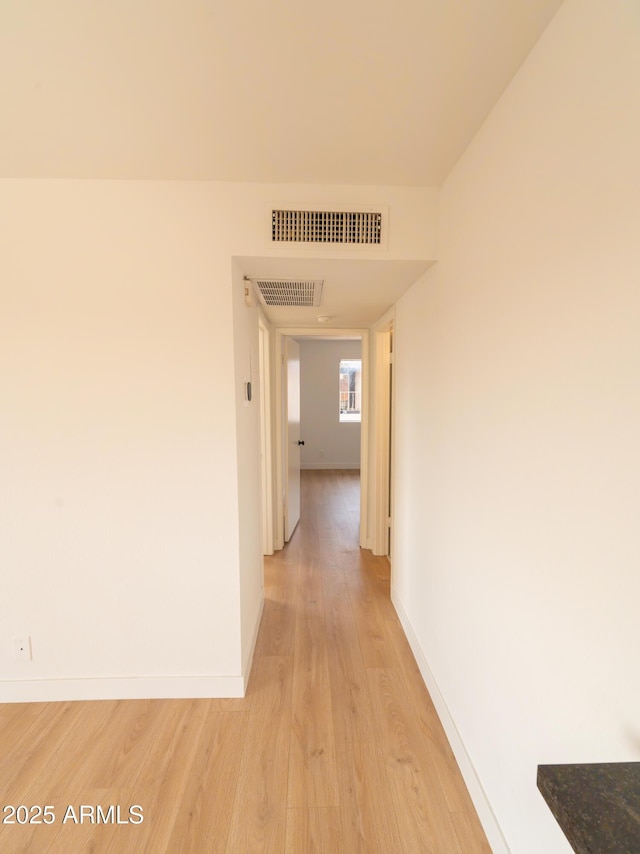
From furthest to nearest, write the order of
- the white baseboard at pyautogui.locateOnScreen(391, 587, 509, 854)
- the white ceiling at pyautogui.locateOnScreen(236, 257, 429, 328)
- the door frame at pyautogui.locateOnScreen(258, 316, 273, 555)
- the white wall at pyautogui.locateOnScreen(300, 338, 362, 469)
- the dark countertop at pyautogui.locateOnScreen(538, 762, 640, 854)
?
the white wall at pyautogui.locateOnScreen(300, 338, 362, 469), the door frame at pyautogui.locateOnScreen(258, 316, 273, 555), the white ceiling at pyautogui.locateOnScreen(236, 257, 429, 328), the white baseboard at pyautogui.locateOnScreen(391, 587, 509, 854), the dark countertop at pyautogui.locateOnScreen(538, 762, 640, 854)

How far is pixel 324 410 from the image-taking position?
700 cm

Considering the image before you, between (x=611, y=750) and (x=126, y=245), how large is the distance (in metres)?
2.24

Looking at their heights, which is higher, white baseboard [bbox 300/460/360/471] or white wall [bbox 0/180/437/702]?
white wall [bbox 0/180/437/702]

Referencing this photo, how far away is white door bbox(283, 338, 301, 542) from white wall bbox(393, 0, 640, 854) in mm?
2057

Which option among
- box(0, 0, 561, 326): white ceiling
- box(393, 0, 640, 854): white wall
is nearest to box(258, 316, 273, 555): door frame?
box(0, 0, 561, 326): white ceiling

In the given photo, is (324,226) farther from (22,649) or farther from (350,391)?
(350,391)

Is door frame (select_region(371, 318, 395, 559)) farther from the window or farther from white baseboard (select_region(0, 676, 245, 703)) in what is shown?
the window

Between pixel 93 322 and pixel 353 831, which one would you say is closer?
pixel 353 831

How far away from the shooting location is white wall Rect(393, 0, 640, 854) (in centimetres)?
71

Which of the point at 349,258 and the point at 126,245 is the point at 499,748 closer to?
the point at 349,258

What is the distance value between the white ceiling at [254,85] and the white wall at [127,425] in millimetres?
152

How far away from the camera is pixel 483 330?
1274mm

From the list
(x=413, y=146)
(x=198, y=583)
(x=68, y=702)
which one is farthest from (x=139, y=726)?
(x=413, y=146)

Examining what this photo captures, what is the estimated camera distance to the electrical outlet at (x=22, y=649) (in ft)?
5.74
